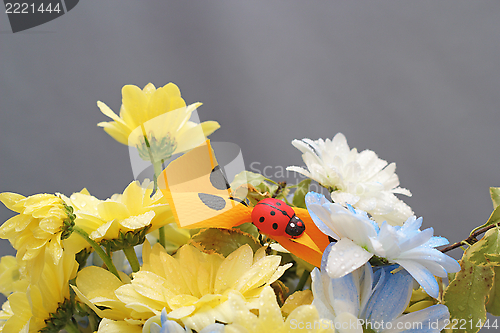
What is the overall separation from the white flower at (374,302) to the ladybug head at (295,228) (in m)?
0.04

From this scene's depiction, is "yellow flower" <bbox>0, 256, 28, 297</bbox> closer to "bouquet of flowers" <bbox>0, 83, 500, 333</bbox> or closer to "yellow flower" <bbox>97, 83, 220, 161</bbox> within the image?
"bouquet of flowers" <bbox>0, 83, 500, 333</bbox>

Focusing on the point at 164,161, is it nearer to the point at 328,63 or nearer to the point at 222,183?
the point at 222,183

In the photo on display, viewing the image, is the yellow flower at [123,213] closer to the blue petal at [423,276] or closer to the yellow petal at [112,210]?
the yellow petal at [112,210]

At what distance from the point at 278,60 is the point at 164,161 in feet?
1.63

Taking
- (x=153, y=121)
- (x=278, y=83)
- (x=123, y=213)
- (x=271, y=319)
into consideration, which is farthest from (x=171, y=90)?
(x=278, y=83)

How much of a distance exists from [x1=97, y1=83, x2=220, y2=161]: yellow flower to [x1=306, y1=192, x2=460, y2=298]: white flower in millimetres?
186

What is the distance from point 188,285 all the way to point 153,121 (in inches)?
7.0

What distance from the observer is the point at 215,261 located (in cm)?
26

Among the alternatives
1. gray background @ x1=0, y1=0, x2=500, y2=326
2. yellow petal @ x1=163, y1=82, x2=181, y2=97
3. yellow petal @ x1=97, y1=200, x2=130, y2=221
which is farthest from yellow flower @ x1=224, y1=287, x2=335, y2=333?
gray background @ x1=0, y1=0, x2=500, y2=326

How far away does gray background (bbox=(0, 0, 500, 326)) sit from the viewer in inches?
25.6

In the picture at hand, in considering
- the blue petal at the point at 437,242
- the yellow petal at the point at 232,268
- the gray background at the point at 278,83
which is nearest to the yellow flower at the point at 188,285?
the yellow petal at the point at 232,268

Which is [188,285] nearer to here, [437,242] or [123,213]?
[123,213]

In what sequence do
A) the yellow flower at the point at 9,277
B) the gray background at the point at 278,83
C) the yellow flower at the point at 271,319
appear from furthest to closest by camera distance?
the gray background at the point at 278,83 → the yellow flower at the point at 9,277 → the yellow flower at the point at 271,319

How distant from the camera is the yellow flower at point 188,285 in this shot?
0.71 ft
